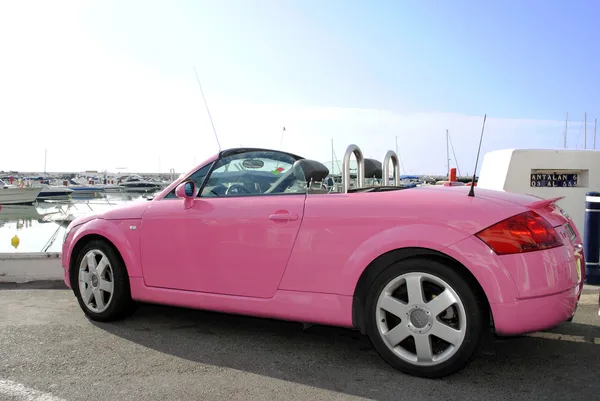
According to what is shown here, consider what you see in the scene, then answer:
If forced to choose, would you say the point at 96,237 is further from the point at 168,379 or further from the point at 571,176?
the point at 571,176

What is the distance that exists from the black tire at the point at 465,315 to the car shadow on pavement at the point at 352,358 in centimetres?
8

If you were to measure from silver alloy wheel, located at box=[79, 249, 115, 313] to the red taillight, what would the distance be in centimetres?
301

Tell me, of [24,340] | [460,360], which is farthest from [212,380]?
[24,340]

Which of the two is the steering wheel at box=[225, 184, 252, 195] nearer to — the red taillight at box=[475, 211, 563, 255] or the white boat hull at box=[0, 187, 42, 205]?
the red taillight at box=[475, 211, 563, 255]

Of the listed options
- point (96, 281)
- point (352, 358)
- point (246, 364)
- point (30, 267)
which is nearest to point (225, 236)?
point (246, 364)

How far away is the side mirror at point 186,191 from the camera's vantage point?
149 inches

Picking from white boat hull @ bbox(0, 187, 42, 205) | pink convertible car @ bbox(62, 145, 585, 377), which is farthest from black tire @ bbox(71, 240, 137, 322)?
white boat hull @ bbox(0, 187, 42, 205)

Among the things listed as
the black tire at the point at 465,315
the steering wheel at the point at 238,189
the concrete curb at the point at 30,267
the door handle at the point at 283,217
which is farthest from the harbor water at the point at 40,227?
the black tire at the point at 465,315

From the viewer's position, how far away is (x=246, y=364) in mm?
3248

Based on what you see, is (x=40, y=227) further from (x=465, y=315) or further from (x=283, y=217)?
(x=465, y=315)

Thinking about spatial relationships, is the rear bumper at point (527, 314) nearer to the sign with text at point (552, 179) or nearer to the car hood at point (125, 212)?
the car hood at point (125, 212)

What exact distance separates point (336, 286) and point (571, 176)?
4.37 meters

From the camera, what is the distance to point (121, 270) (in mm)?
4105

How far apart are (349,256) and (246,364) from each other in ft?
3.26
